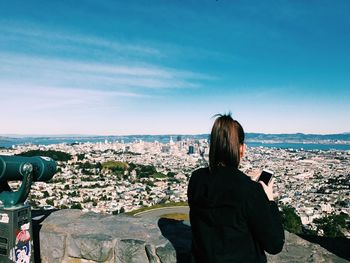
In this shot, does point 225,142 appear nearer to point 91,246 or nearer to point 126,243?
point 126,243

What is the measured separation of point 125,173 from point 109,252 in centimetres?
3794

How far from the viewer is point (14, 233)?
2.09m

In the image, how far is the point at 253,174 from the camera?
1.83 meters

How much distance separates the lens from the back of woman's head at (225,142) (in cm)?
153

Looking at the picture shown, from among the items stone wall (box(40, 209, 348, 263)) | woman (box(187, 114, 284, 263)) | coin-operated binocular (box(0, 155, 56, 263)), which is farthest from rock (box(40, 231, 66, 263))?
woman (box(187, 114, 284, 263))

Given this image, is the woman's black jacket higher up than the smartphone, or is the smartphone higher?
the smartphone

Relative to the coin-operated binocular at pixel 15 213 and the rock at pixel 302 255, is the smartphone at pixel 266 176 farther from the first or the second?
the coin-operated binocular at pixel 15 213

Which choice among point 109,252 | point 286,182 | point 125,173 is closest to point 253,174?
point 109,252

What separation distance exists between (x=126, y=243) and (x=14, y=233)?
0.71m

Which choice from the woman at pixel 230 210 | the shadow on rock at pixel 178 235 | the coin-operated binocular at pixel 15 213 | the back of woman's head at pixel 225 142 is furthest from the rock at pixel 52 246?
the back of woman's head at pixel 225 142

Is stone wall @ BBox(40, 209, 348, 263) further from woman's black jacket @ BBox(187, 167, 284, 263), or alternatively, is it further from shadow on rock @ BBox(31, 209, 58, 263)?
woman's black jacket @ BBox(187, 167, 284, 263)

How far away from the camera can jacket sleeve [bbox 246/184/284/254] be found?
4.64 ft

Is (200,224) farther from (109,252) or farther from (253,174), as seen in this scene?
(109,252)

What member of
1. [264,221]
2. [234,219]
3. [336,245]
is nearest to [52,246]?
[234,219]
